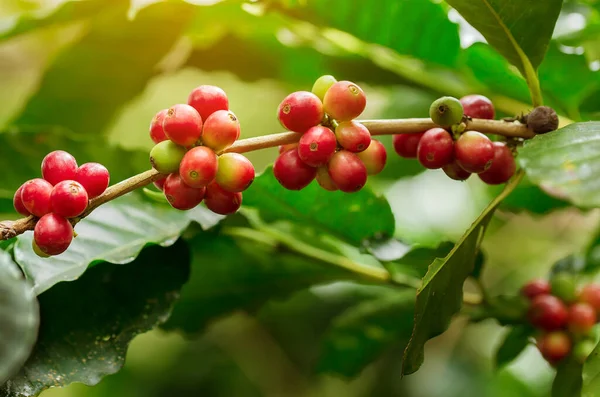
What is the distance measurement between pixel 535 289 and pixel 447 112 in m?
0.45

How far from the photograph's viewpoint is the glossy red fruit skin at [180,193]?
1.72 feet

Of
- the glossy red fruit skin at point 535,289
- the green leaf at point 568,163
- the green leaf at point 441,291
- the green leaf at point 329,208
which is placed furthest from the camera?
the glossy red fruit skin at point 535,289

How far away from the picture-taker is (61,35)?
1.87 m

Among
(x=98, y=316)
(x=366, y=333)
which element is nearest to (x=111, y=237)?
(x=98, y=316)

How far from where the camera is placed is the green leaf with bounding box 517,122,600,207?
0.46 meters

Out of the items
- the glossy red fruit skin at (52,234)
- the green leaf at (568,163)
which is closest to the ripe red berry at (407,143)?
the green leaf at (568,163)

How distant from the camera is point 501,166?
1.94 ft

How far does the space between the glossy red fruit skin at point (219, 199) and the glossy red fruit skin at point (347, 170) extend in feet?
0.30

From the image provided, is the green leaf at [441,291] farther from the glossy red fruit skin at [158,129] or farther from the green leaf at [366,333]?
the green leaf at [366,333]

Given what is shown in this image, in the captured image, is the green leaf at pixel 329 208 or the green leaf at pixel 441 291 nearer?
the green leaf at pixel 441 291

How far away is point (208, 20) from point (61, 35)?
0.99 meters

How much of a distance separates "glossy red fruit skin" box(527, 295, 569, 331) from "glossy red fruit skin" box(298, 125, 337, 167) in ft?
1.57

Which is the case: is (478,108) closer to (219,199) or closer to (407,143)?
(407,143)

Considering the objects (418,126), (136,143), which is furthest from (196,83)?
(418,126)
